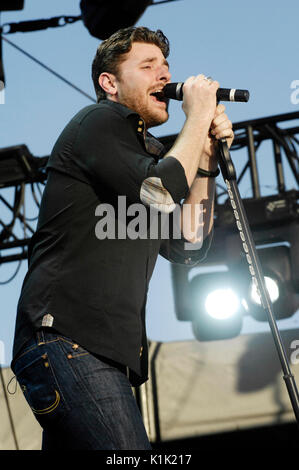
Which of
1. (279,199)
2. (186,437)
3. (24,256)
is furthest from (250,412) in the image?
(24,256)

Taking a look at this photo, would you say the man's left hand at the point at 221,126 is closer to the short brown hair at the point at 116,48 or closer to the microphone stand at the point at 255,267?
the microphone stand at the point at 255,267

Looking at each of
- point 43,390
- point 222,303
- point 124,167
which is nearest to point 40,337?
point 43,390

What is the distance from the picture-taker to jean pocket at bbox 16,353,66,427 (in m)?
1.52

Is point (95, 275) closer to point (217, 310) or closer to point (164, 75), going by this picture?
point (164, 75)

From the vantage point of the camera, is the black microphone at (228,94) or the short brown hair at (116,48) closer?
the black microphone at (228,94)

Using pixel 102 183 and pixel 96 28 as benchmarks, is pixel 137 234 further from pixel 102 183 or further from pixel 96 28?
pixel 96 28

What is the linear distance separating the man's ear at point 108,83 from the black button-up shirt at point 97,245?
0.28m

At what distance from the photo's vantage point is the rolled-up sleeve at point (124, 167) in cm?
164

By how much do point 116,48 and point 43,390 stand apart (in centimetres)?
Result: 101

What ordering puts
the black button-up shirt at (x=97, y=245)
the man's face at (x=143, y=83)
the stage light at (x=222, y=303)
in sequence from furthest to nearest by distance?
1. the stage light at (x=222, y=303)
2. the man's face at (x=143, y=83)
3. the black button-up shirt at (x=97, y=245)

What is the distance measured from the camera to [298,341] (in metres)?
5.62

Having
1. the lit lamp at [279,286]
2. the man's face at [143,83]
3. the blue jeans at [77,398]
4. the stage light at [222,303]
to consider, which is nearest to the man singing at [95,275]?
the blue jeans at [77,398]

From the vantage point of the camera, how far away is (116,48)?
204 centimetres
